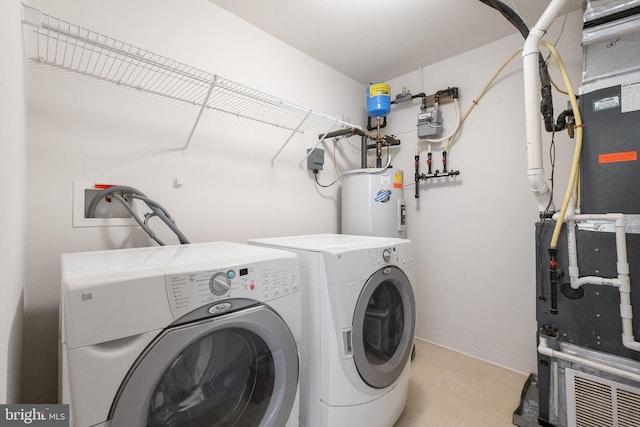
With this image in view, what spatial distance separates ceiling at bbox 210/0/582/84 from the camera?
5.71ft

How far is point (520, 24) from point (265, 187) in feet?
6.12

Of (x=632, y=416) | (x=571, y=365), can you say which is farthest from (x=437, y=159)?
(x=632, y=416)

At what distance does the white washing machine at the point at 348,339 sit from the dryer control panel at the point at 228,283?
193 mm

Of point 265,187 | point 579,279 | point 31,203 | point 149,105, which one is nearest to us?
point 31,203

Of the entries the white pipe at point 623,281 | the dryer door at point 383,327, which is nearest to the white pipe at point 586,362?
the white pipe at point 623,281

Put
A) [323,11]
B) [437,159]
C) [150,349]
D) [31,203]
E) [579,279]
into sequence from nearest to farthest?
1. [150,349]
2. [31,203]
3. [579,279]
4. [323,11]
5. [437,159]

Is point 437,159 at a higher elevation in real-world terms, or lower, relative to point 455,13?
lower

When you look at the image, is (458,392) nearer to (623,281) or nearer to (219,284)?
(623,281)

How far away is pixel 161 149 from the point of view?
151cm

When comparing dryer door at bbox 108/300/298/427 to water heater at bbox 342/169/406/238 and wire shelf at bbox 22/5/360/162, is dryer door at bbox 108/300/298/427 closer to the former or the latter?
wire shelf at bbox 22/5/360/162

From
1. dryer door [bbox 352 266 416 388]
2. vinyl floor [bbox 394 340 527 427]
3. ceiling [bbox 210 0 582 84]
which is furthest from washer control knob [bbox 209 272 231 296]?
ceiling [bbox 210 0 582 84]

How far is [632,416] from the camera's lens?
118cm

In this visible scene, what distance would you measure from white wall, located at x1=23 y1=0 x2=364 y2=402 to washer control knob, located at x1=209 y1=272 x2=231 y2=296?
2.84 ft

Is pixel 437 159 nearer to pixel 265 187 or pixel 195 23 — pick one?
pixel 265 187
